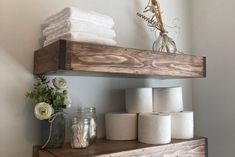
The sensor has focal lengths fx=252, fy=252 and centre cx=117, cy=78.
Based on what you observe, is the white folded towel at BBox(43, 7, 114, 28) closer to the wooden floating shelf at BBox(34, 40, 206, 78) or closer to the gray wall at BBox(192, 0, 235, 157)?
the wooden floating shelf at BBox(34, 40, 206, 78)

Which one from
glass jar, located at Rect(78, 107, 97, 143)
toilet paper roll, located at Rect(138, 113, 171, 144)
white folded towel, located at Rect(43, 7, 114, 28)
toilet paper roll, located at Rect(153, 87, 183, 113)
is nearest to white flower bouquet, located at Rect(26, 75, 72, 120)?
glass jar, located at Rect(78, 107, 97, 143)

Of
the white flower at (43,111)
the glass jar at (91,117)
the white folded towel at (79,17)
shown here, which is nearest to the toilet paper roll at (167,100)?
the glass jar at (91,117)

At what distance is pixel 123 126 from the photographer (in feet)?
3.79

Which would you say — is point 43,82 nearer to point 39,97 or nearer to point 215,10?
point 39,97

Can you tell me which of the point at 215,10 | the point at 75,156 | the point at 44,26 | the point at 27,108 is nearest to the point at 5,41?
the point at 44,26

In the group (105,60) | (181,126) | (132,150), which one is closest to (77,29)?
(105,60)

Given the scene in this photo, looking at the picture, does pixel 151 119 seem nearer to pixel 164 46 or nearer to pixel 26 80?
pixel 164 46

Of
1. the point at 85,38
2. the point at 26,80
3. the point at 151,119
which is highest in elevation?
the point at 85,38

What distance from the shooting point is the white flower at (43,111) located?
944mm

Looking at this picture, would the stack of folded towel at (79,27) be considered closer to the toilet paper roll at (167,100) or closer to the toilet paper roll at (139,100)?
the toilet paper roll at (139,100)

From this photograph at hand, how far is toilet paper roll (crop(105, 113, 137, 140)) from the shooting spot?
1.16m

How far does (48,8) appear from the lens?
114cm

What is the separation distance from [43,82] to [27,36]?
219 millimetres

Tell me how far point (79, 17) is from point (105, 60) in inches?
7.4
